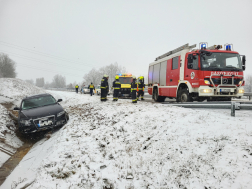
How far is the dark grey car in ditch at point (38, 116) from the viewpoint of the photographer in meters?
6.24

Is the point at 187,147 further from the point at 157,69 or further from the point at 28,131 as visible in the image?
the point at 157,69

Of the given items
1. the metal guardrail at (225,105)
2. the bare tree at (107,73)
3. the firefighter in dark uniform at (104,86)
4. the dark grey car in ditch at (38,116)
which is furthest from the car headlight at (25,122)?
the bare tree at (107,73)

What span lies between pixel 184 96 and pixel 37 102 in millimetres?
7551

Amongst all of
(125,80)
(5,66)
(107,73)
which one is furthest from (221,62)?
(5,66)

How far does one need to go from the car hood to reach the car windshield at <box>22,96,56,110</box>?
46cm

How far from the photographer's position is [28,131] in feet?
20.3

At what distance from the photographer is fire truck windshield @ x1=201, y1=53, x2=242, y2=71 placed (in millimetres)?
7160

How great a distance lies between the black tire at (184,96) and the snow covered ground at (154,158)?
2.47m

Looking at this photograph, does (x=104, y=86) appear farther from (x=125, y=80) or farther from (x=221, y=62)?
(x=221, y=62)

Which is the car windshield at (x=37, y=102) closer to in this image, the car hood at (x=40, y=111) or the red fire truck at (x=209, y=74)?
the car hood at (x=40, y=111)

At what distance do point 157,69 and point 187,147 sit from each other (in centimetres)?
846

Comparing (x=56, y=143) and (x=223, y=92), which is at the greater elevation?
(x=223, y=92)

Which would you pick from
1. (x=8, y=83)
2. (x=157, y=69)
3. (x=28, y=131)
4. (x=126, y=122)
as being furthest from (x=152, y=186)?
(x=8, y=83)

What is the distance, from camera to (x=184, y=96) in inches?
318
